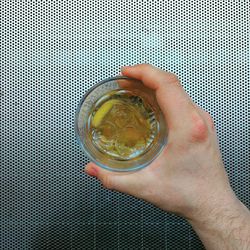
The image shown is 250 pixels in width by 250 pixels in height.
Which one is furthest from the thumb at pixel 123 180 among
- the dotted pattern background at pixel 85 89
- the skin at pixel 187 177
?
the dotted pattern background at pixel 85 89

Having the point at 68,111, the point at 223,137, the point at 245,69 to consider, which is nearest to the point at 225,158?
the point at 223,137

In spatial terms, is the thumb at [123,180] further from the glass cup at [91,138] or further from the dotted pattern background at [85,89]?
the dotted pattern background at [85,89]

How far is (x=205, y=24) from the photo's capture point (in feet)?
2.26

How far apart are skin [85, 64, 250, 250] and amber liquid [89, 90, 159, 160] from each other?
0.10 ft

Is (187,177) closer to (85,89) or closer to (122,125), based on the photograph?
(122,125)

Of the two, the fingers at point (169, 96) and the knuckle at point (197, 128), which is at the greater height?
the fingers at point (169, 96)

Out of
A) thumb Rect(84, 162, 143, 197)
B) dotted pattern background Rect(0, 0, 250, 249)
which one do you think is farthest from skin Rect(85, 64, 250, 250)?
dotted pattern background Rect(0, 0, 250, 249)

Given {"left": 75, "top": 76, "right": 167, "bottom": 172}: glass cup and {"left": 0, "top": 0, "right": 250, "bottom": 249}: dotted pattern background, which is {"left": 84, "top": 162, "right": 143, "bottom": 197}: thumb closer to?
{"left": 75, "top": 76, "right": 167, "bottom": 172}: glass cup

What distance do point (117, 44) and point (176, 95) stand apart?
0.19 m

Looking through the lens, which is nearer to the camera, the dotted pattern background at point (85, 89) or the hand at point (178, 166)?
the hand at point (178, 166)

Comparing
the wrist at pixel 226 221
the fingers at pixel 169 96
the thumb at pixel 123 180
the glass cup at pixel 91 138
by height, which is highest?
the fingers at pixel 169 96

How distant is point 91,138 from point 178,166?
0.11 metres

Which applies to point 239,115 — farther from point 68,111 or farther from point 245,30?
point 68,111

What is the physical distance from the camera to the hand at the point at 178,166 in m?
0.54
